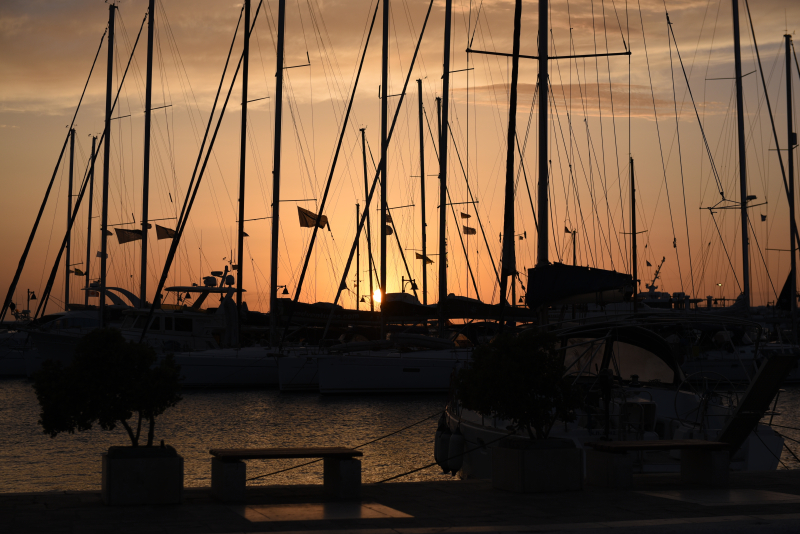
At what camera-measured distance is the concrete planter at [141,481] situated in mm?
9500

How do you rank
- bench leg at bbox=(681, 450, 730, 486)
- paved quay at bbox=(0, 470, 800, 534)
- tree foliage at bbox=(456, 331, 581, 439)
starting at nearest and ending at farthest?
1. paved quay at bbox=(0, 470, 800, 534)
2. tree foliage at bbox=(456, 331, 581, 439)
3. bench leg at bbox=(681, 450, 730, 486)

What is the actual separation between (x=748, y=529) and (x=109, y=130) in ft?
147

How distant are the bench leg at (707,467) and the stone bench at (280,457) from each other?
15.7 ft

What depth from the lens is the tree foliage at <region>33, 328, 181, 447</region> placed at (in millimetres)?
10000

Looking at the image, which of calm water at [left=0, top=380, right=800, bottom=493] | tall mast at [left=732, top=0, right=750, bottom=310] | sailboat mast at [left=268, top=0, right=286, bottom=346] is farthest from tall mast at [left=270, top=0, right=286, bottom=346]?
tall mast at [left=732, top=0, right=750, bottom=310]

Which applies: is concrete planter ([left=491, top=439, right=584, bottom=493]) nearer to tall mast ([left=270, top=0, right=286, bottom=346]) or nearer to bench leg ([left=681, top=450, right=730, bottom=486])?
bench leg ([left=681, top=450, right=730, bottom=486])

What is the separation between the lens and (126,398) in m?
10.1

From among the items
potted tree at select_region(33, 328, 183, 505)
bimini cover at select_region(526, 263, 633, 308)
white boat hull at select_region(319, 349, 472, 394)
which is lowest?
white boat hull at select_region(319, 349, 472, 394)

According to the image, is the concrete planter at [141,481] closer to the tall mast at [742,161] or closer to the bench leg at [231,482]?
the bench leg at [231,482]

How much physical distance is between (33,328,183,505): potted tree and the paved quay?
305 mm

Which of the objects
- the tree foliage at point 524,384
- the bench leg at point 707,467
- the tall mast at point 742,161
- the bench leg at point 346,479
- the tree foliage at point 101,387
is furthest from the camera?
the tall mast at point 742,161

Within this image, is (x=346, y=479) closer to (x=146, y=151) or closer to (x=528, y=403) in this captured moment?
(x=528, y=403)

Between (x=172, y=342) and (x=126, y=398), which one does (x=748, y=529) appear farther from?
(x=172, y=342)

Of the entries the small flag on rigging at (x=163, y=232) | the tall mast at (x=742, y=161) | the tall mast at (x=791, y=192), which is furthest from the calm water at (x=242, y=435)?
the tall mast at (x=791, y=192)
